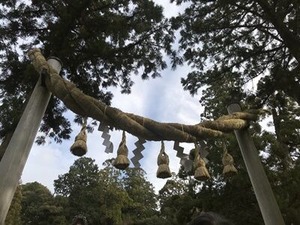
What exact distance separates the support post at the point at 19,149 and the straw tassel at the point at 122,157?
93cm

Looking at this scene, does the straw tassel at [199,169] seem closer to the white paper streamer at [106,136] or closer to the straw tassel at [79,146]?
the white paper streamer at [106,136]

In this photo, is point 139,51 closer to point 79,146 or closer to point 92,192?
point 79,146

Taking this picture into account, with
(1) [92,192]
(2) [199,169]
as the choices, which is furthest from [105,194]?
(2) [199,169]

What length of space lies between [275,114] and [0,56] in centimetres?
846

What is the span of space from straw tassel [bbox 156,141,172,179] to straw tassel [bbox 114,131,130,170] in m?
0.34

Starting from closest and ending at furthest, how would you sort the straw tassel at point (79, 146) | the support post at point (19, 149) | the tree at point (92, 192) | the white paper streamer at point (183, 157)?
the support post at point (19, 149) < the straw tassel at point (79, 146) < the white paper streamer at point (183, 157) < the tree at point (92, 192)

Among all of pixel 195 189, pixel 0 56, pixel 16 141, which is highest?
pixel 0 56

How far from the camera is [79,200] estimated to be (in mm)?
29188

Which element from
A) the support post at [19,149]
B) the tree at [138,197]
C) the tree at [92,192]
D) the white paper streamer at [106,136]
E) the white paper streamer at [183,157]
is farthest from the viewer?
the tree at [138,197]

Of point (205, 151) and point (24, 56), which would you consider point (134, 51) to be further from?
point (205, 151)

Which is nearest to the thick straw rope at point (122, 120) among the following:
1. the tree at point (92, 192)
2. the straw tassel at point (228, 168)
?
the straw tassel at point (228, 168)

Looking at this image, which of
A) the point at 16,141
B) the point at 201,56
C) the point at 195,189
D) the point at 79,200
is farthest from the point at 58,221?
the point at 16,141

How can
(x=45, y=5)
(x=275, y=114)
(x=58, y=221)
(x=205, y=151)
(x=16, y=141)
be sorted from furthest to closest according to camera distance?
(x=58, y=221) < (x=275, y=114) < (x=45, y=5) < (x=205, y=151) < (x=16, y=141)

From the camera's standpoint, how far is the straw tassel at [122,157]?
3.11 m
